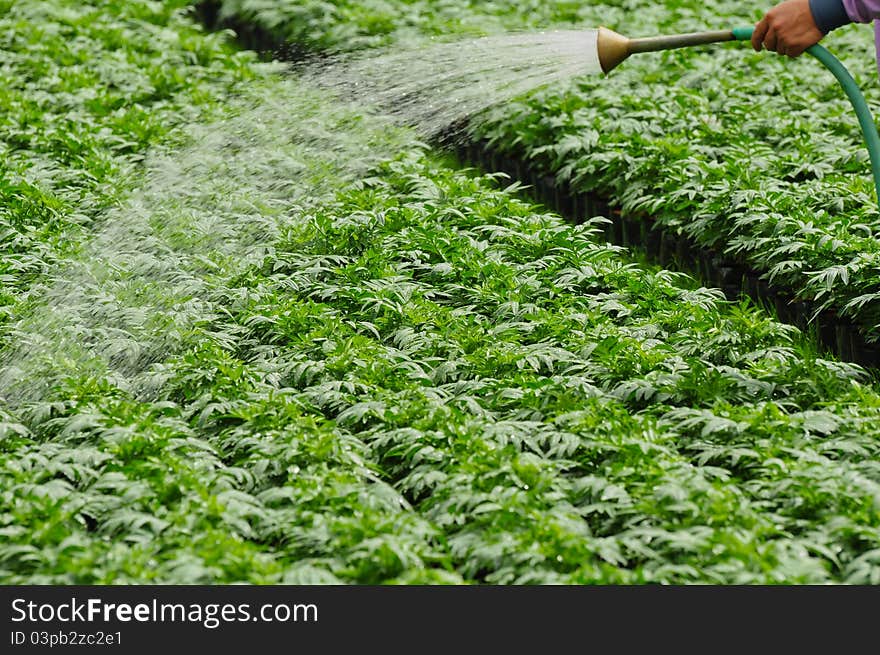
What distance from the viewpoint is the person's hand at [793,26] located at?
3.98 metres

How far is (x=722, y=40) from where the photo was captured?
414cm

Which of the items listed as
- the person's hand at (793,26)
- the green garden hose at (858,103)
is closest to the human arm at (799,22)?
the person's hand at (793,26)

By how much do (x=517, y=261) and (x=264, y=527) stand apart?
222 centimetres

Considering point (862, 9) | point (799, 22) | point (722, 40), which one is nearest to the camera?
point (862, 9)

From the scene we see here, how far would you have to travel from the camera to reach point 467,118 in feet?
23.6

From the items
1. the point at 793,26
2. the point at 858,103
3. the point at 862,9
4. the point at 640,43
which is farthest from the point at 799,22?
the point at 640,43

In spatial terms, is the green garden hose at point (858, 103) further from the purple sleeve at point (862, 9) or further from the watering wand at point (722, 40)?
the purple sleeve at point (862, 9)

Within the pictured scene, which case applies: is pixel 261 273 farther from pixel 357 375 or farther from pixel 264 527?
pixel 264 527

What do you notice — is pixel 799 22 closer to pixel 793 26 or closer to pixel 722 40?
pixel 793 26

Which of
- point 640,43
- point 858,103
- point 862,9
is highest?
point 862,9

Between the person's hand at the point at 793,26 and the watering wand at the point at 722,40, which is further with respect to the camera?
the watering wand at the point at 722,40

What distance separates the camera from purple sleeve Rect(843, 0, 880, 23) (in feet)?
12.6

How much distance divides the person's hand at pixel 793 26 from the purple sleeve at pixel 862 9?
115 millimetres

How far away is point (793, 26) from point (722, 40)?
250 millimetres
